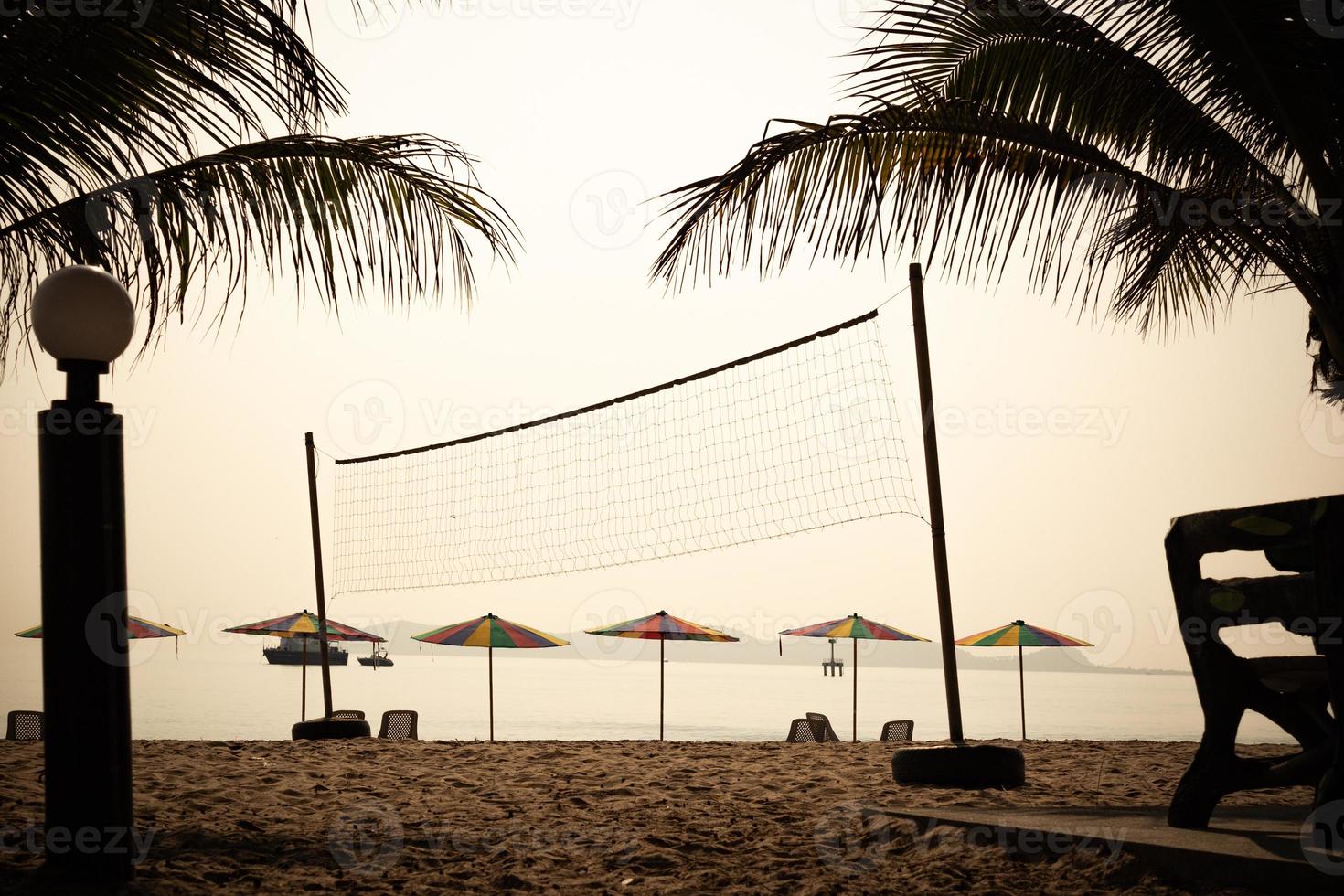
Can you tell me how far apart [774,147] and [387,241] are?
1.88m

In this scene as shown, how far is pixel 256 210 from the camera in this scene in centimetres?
485

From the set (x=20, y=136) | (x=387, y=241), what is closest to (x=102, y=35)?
(x=20, y=136)

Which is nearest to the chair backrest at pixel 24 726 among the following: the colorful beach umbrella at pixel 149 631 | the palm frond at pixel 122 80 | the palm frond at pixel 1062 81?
the colorful beach umbrella at pixel 149 631

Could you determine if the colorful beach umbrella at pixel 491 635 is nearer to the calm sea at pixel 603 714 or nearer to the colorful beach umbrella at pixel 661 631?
the colorful beach umbrella at pixel 661 631

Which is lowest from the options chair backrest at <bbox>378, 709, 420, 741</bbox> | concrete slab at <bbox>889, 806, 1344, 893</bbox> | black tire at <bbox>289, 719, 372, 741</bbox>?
chair backrest at <bbox>378, 709, 420, 741</bbox>

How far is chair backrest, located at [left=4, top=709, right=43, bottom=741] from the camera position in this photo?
9.23 metres

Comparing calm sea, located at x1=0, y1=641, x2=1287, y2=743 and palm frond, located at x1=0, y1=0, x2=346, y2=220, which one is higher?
palm frond, located at x1=0, y1=0, x2=346, y2=220

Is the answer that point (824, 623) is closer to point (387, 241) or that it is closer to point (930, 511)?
point (930, 511)

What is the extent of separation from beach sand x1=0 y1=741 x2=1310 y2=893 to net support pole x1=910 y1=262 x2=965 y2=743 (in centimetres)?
69

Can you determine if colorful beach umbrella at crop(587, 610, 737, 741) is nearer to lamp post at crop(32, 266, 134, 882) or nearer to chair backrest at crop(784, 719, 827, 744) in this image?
chair backrest at crop(784, 719, 827, 744)

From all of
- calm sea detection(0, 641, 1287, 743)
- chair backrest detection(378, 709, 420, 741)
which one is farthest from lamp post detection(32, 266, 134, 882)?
calm sea detection(0, 641, 1287, 743)

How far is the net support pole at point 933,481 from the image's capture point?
17.7 feet

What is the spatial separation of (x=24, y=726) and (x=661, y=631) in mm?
6163

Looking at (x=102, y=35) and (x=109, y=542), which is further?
(x=102, y=35)
